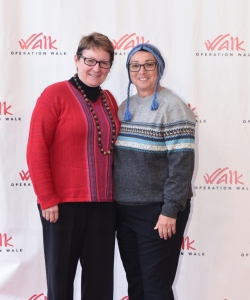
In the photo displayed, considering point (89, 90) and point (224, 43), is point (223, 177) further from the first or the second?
point (89, 90)

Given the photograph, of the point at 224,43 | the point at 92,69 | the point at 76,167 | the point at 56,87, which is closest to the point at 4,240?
the point at 76,167

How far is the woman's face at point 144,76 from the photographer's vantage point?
140 cm

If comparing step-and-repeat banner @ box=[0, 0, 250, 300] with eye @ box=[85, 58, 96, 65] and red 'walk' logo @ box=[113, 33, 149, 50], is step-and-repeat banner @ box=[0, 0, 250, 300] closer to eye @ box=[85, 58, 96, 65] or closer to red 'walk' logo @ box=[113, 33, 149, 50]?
red 'walk' logo @ box=[113, 33, 149, 50]

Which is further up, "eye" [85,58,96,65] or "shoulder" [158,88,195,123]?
"eye" [85,58,96,65]

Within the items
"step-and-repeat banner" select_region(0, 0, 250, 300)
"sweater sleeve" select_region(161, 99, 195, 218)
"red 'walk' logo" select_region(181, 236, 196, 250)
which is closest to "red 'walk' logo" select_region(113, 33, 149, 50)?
"step-and-repeat banner" select_region(0, 0, 250, 300)

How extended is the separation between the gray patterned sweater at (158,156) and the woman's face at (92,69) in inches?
8.1

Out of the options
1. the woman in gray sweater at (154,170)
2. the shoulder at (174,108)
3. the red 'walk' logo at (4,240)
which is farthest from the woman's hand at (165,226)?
the red 'walk' logo at (4,240)

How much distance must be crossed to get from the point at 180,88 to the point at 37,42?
775 mm

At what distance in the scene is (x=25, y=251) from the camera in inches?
77.0

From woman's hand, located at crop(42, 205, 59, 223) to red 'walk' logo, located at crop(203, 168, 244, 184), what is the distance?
88 centimetres

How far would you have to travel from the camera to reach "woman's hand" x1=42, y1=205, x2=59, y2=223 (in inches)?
52.6

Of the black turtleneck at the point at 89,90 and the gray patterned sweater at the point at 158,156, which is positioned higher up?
the black turtleneck at the point at 89,90

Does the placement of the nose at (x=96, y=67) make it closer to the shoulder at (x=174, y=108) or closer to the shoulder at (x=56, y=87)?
the shoulder at (x=56, y=87)

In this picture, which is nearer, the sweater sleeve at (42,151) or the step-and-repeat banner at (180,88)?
the sweater sleeve at (42,151)
